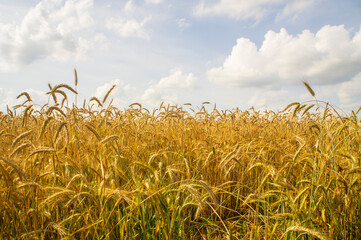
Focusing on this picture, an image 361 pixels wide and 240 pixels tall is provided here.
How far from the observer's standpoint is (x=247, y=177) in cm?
315

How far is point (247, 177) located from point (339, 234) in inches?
48.9

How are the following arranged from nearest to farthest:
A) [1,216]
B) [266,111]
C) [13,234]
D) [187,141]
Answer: [13,234] → [1,216] → [187,141] → [266,111]

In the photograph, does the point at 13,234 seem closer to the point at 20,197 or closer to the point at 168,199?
the point at 20,197

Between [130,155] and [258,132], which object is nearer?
[130,155]

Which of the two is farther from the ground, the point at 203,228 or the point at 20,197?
the point at 20,197

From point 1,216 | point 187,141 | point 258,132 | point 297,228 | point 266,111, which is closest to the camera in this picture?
point 297,228

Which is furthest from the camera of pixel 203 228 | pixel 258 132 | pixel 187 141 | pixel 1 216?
pixel 258 132

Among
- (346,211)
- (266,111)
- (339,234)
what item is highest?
(266,111)

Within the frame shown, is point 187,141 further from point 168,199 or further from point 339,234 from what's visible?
point 339,234

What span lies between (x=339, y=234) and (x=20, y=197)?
8.05 ft

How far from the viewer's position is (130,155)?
3.08 metres

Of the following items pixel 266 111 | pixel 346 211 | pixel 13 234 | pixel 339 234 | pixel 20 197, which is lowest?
pixel 339 234

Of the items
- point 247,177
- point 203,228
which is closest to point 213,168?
point 247,177

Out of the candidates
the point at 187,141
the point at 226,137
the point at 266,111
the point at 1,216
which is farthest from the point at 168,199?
the point at 266,111
